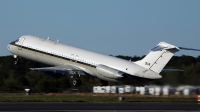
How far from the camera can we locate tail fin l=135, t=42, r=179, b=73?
6128 centimetres

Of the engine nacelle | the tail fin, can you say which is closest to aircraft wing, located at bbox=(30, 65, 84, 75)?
the engine nacelle

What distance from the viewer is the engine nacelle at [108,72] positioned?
210 feet

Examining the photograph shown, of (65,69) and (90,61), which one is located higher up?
(90,61)

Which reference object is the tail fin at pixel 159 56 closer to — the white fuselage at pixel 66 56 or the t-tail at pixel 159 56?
the t-tail at pixel 159 56

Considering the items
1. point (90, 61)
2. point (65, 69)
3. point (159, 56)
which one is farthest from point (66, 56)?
point (159, 56)

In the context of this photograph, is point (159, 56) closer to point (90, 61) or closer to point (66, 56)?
point (90, 61)

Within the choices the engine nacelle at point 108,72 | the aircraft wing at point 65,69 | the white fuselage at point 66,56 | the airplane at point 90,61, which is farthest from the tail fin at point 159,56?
the aircraft wing at point 65,69

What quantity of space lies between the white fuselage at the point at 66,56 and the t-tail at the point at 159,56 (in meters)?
0.70

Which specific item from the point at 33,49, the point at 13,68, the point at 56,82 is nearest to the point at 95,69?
the point at 33,49

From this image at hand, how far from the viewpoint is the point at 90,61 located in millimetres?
68438

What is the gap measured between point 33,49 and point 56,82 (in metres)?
9.78

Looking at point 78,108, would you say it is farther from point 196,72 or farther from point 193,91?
point 196,72

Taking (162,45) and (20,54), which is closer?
(162,45)

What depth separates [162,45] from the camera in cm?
6153
